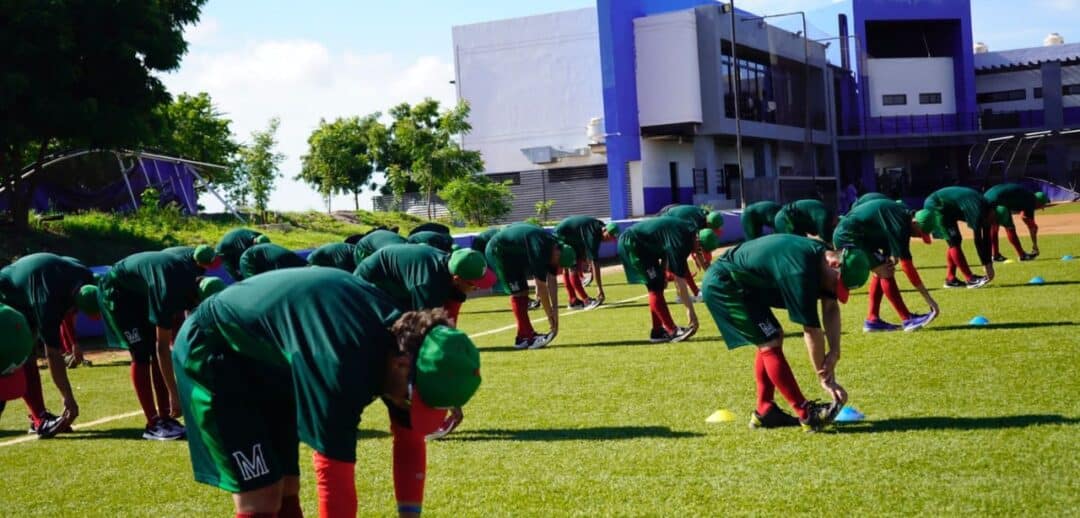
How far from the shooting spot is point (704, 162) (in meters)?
49.7

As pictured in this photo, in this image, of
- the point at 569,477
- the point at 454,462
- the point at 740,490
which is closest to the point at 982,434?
the point at 740,490

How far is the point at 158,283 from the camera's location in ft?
32.4

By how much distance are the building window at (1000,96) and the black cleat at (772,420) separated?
6286 cm

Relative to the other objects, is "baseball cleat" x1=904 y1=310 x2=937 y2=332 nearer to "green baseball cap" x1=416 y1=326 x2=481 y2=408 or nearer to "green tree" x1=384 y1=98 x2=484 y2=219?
"green baseball cap" x1=416 y1=326 x2=481 y2=408

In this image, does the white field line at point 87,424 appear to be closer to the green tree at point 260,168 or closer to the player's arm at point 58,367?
the player's arm at point 58,367

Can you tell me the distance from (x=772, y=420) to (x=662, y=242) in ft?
22.3

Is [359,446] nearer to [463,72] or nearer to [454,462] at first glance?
[454,462]

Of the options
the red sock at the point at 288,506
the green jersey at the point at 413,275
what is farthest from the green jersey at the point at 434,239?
the red sock at the point at 288,506

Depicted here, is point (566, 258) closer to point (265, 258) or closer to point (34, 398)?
point (265, 258)

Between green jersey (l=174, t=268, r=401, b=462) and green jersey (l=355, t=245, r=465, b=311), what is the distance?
18.0ft

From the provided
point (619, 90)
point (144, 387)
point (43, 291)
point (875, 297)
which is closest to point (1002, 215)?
point (875, 297)

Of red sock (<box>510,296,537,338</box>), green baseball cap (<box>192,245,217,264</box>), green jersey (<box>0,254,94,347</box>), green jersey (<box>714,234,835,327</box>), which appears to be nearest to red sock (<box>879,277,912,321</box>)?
red sock (<box>510,296,537,338</box>)

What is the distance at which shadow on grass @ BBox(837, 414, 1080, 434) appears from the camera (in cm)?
783

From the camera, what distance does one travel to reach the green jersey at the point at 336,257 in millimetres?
16156
